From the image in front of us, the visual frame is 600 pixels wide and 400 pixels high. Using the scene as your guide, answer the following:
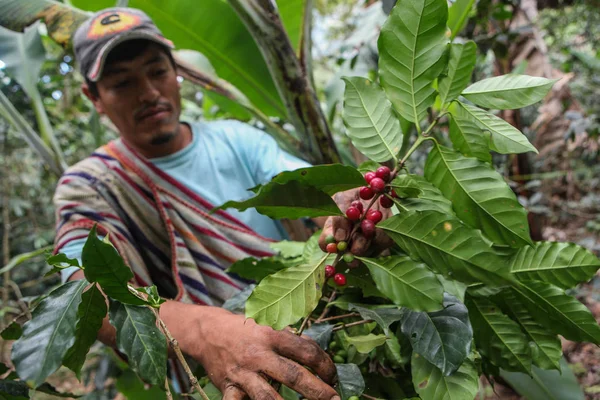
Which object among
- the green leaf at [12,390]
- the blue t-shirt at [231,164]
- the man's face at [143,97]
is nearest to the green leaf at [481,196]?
the green leaf at [12,390]

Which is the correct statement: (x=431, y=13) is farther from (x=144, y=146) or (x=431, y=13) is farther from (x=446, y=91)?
(x=144, y=146)

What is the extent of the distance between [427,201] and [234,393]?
326 millimetres

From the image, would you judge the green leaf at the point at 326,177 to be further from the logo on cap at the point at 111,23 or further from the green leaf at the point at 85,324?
the logo on cap at the point at 111,23

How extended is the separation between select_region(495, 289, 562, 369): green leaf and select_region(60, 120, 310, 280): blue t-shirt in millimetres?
712

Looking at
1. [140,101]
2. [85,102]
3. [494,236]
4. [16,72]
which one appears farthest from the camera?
[85,102]

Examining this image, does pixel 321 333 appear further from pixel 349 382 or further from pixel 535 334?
pixel 535 334

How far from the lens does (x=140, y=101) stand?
1096mm

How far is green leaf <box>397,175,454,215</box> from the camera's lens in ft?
1.70

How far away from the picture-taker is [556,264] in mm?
582

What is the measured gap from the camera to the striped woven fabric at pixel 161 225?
1036 millimetres

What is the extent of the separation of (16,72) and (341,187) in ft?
4.77

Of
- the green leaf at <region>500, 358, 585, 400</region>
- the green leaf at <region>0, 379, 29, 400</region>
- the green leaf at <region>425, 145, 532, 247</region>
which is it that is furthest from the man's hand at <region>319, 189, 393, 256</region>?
the green leaf at <region>500, 358, 585, 400</region>

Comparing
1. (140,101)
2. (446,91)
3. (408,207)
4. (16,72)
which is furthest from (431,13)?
(16,72)

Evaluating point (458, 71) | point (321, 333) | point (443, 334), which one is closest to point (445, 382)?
point (443, 334)
